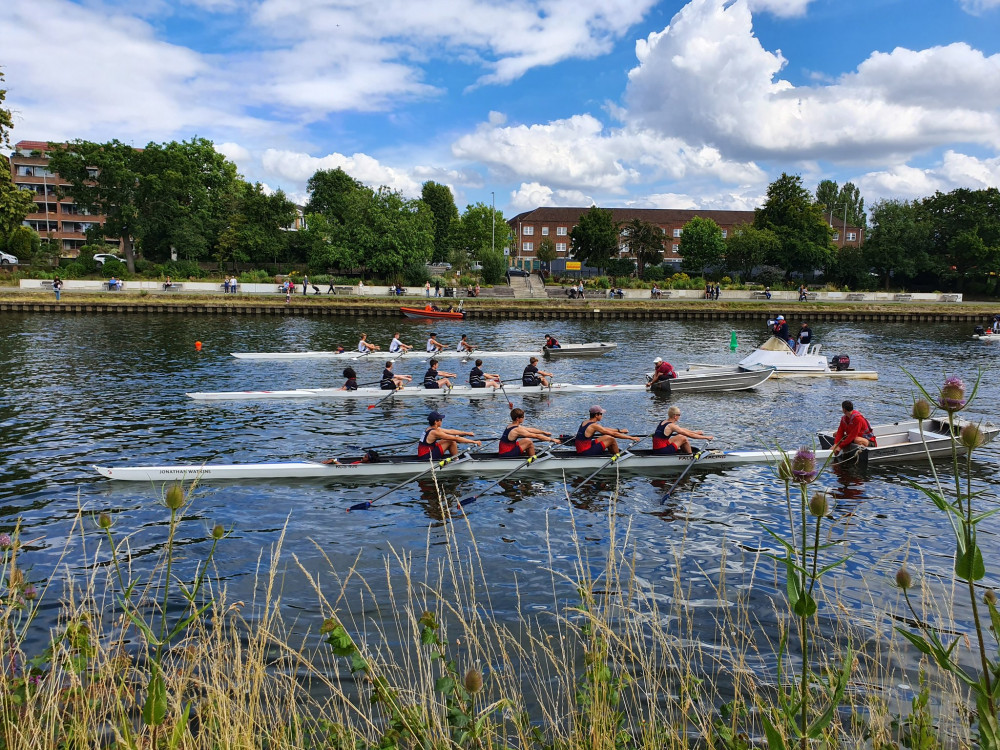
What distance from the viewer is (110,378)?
2739cm

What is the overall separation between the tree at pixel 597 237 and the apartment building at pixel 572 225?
27.1m

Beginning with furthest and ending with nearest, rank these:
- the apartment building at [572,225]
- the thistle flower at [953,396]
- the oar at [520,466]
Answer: the apartment building at [572,225] < the oar at [520,466] < the thistle flower at [953,396]

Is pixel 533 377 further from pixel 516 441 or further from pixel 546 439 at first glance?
pixel 516 441

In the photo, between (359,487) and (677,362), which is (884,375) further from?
(359,487)

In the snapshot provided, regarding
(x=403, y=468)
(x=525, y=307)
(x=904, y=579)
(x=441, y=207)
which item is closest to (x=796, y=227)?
(x=525, y=307)

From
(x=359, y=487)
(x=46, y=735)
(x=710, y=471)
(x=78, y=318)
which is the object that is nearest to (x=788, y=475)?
(x=46, y=735)

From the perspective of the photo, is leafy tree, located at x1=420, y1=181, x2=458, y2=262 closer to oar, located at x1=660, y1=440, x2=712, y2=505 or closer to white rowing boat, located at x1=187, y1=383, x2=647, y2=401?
white rowing boat, located at x1=187, y1=383, x2=647, y2=401

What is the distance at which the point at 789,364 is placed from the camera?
2988 centimetres

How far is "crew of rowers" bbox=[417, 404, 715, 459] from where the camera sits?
51.9 ft

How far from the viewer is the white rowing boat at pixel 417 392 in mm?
24016

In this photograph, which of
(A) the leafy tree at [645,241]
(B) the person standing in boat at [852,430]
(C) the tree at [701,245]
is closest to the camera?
(B) the person standing in boat at [852,430]

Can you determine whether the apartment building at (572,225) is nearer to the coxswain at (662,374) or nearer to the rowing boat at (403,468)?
the coxswain at (662,374)

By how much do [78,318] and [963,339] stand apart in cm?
6754

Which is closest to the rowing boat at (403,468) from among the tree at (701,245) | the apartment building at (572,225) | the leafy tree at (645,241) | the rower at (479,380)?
the rower at (479,380)
